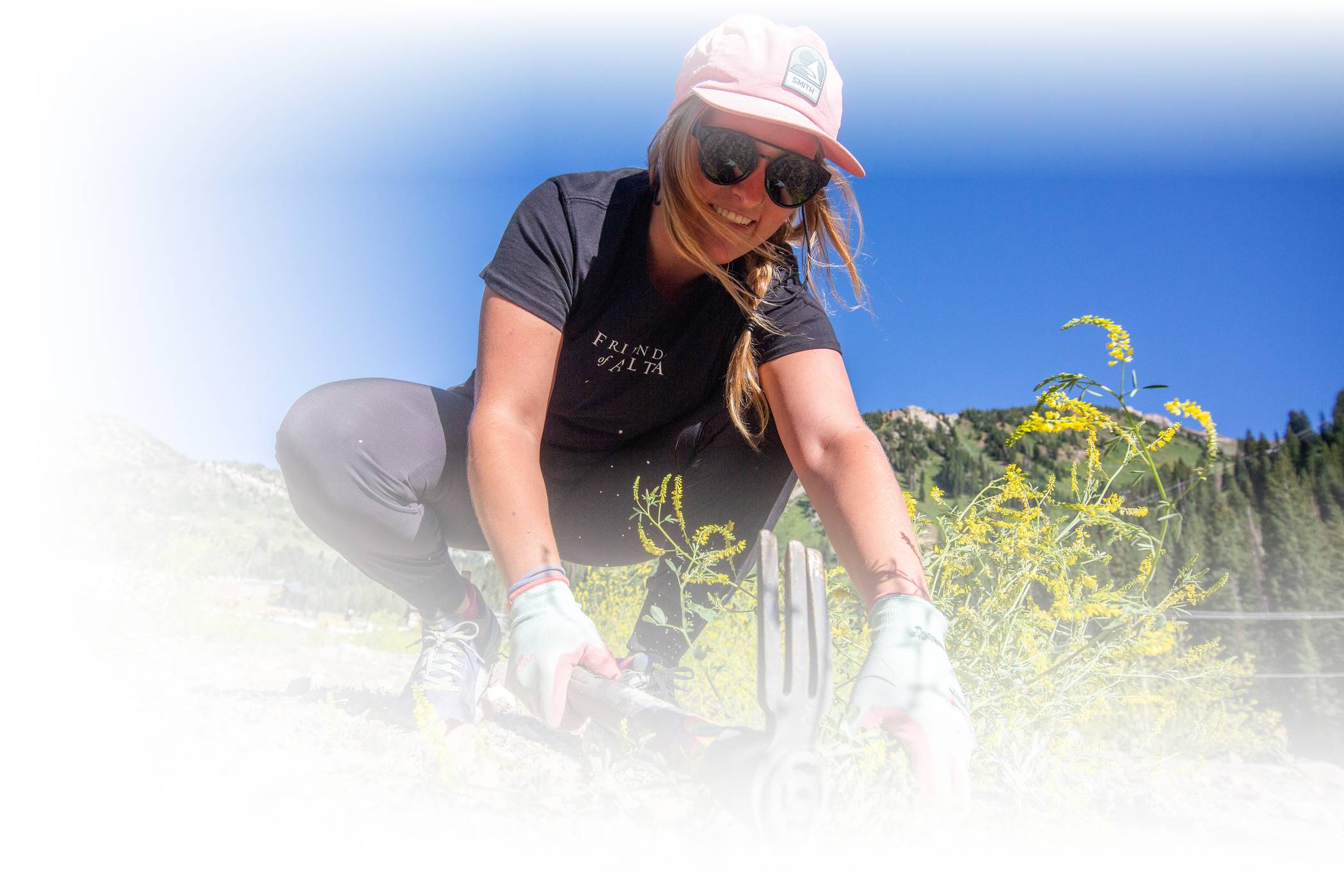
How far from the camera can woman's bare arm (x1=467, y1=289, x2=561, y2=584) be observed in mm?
1429

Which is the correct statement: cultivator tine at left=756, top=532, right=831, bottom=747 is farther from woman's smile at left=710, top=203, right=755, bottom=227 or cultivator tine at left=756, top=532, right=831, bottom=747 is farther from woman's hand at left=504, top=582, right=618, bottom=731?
woman's smile at left=710, top=203, right=755, bottom=227

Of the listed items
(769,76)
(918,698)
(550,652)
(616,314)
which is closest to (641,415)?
(616,314)

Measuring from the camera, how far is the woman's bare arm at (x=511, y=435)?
4.69ft

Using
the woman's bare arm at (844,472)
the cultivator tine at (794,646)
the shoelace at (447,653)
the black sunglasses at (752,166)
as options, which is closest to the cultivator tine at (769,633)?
the cultivator tine at (794,646)

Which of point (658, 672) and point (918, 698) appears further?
point (658, 672)

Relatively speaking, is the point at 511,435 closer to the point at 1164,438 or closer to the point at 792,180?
the point at 792,180

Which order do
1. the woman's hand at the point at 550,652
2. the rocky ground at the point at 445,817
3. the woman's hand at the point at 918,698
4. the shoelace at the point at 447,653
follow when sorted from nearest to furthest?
the rocky ground at the point at 445,817 → the woman's hand at the point at 918,698 → the woman's hand at the point at 550,652 → the shoelace at the point at 447,653

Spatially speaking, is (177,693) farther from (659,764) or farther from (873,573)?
(873,573)

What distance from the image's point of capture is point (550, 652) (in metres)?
1.24

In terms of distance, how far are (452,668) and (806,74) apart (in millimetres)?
1803

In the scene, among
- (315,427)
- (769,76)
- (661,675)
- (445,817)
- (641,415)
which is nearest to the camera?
(445,817)

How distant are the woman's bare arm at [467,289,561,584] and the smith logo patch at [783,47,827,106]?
2.55 feet

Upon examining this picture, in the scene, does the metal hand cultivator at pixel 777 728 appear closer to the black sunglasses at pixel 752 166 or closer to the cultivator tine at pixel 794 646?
the cultivator tine at pixel 794 646

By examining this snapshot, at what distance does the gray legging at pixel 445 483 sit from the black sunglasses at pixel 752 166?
2.24ft
